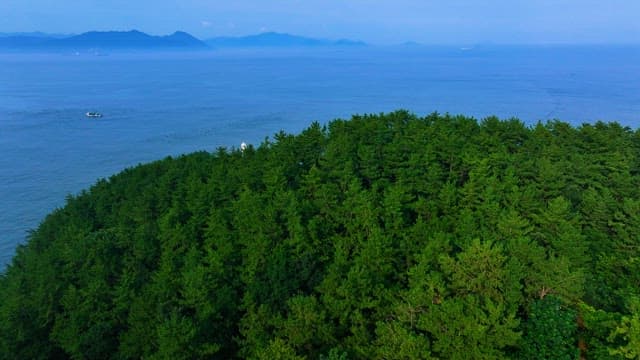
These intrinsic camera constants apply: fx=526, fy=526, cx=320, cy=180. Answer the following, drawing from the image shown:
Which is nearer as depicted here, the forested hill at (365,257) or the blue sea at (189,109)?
the forested hill at (365,257)

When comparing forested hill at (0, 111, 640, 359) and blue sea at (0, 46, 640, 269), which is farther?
blue sea at (0, 46, 640, 269)

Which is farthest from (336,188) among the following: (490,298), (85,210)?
(85,210)

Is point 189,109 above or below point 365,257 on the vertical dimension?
below

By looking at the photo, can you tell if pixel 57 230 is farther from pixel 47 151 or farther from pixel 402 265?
pixel 47 151

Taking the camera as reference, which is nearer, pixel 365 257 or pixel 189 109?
pixel 365 257
